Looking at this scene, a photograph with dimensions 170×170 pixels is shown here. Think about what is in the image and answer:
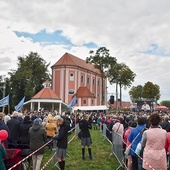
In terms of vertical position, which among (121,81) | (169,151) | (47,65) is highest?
(47,65)

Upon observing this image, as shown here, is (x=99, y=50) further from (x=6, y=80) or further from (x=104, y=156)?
(x=104, y=156)

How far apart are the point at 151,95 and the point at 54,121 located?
229ft

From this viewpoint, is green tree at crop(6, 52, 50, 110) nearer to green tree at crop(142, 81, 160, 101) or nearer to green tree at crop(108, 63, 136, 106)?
green tree at crop(108, 63, 136, 106)

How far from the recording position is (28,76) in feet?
213

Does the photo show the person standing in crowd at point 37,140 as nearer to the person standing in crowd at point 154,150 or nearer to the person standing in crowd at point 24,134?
the person standing in crowd at point 24,134

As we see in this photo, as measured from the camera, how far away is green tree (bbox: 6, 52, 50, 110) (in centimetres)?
6591

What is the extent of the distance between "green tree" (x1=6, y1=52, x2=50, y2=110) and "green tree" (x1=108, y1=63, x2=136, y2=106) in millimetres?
16458

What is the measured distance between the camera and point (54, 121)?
44.7 ft

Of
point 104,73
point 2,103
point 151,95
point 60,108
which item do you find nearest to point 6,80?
point 60,108

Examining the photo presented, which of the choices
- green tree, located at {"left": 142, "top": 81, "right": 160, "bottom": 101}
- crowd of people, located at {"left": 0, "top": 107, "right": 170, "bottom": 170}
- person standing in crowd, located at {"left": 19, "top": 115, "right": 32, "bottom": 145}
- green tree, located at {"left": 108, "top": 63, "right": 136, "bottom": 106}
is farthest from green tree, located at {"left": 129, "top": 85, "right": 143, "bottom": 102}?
person standing in crowd, located at {"left": 19, "top": 115, "right": 32, "bottom": 145}

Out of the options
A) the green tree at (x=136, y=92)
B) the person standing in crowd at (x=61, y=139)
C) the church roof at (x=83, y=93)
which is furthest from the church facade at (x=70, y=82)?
the person standing in crowd at (x=61, y=139)

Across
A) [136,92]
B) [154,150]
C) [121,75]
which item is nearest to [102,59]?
[121,75]

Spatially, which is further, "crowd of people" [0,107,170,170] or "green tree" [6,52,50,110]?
"green tree" [6,52,50,110]

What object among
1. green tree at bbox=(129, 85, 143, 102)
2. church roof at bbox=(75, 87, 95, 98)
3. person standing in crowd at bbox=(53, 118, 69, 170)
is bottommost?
person standing in crowd at bbox=(53, 118, 69, 170)
